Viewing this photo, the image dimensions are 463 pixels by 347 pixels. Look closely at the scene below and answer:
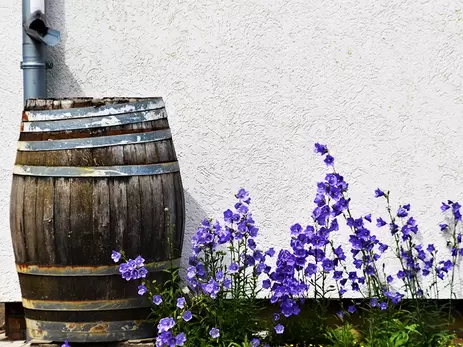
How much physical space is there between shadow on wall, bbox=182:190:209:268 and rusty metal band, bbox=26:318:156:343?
0.59 m

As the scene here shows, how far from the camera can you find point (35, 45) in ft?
13.9

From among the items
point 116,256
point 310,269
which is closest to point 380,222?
point 310,269

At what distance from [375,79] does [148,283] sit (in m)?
1.51

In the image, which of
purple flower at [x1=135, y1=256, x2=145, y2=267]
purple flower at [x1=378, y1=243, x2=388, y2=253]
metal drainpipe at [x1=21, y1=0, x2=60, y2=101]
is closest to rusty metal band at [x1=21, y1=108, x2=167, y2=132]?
metal drainpipe at [x1=21, y1=0, x2=60, y2=101]

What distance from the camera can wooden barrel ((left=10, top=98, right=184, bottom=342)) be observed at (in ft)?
12.1

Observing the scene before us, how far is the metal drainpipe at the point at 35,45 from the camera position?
418 centimetres

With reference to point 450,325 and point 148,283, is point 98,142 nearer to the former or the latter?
point 148,283

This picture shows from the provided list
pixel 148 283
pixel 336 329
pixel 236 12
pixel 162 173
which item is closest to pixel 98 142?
pixel 162 173

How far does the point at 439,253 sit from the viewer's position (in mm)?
4301

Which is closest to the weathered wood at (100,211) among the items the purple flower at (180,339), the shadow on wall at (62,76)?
the purple flower at (180,339)

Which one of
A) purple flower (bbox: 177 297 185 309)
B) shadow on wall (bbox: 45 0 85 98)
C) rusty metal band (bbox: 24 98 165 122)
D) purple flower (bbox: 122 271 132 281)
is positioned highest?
shadow on wall (bbox: 45 0 85 98)

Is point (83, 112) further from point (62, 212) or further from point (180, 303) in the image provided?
point (180, 303)

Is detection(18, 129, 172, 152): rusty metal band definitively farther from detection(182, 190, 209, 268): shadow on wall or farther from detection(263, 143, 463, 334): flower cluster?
detection(263, 143, 463, 334): flower cluster

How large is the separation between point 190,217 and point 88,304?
818 millimetres
